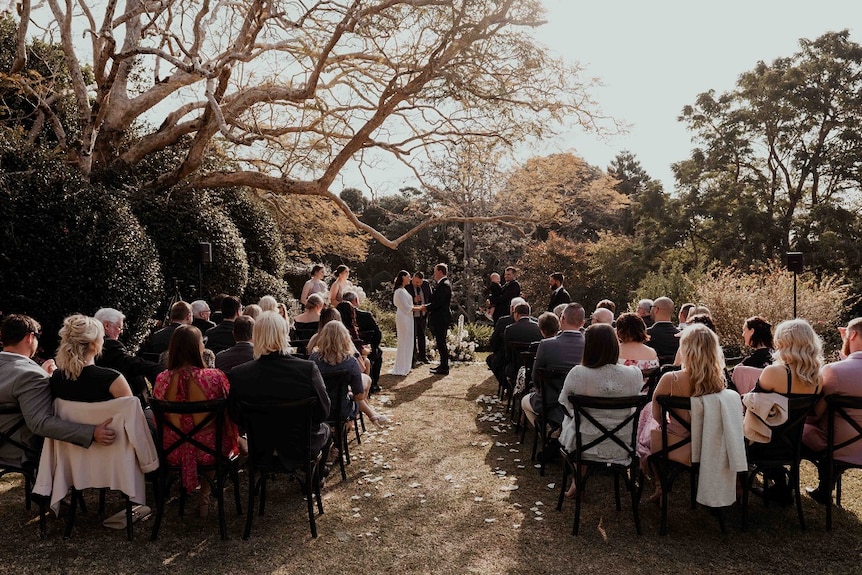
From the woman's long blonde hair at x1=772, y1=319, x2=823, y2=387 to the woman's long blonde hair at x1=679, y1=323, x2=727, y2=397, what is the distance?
0.48 m

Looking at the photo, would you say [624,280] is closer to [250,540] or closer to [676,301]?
[676,301]

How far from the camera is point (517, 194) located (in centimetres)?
1870

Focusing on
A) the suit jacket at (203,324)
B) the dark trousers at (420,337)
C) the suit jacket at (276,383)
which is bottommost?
the dark trousers at (420,337)

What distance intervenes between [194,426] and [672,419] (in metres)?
3.07

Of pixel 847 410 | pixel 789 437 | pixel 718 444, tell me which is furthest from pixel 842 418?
pixel 718 444

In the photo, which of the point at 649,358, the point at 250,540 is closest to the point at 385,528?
the point at 250,540

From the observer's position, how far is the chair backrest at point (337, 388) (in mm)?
4953

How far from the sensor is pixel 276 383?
409 centimetres

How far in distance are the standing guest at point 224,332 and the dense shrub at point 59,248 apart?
3548 mm

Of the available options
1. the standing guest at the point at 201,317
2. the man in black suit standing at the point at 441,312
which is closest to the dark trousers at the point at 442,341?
the man in black suit standing at the point at 441,312

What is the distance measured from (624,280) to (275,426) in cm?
1758

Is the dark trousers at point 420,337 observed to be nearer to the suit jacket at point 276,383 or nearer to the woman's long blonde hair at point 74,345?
the suit jacket at point 276,383

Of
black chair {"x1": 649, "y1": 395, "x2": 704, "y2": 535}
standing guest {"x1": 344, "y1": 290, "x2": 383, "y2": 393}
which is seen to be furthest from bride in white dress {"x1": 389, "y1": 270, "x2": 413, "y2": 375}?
black chair {"x1": 649, "y1": 395, "x2": 704, "y2": 535}

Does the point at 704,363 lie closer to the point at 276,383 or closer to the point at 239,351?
the point at 276,383
